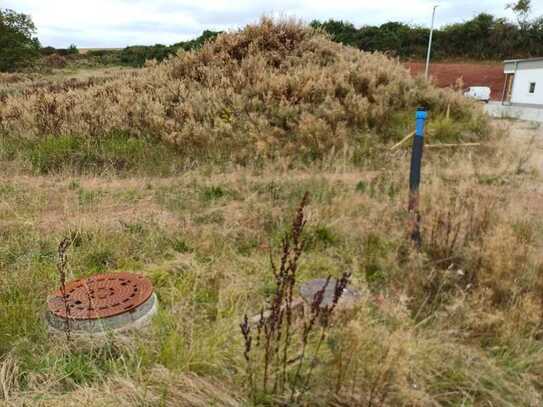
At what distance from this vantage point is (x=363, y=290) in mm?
3012

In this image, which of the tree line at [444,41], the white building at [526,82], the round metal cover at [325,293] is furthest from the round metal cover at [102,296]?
the tree line at [444,41]

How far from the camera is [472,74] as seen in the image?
38.7 metres

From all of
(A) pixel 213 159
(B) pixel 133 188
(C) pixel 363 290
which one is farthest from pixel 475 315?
(A) pixel 213 159

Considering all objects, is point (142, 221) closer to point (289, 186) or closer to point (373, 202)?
point (289, 186)

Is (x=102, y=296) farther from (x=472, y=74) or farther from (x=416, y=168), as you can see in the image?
(x=472, y=74)

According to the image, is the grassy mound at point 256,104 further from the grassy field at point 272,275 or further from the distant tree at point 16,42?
the distant tree at point 16,42

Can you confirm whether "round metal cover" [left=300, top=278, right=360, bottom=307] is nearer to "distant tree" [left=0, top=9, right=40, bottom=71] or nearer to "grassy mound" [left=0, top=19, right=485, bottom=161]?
"grassy mound" [left=0, top=19, right=485, bottom=161]

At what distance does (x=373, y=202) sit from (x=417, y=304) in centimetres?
221

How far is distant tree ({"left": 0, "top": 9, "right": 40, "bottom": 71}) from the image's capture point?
31.9 metres

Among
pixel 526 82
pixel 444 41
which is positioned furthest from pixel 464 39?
pixel 526 82

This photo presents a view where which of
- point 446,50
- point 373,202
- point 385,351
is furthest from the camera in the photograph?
point 446,50

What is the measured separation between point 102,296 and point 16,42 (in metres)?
37.4

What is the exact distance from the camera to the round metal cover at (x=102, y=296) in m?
2.61

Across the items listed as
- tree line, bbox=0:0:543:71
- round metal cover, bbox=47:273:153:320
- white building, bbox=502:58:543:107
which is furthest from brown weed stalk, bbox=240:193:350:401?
tree line, bbox=0:0:543:71
